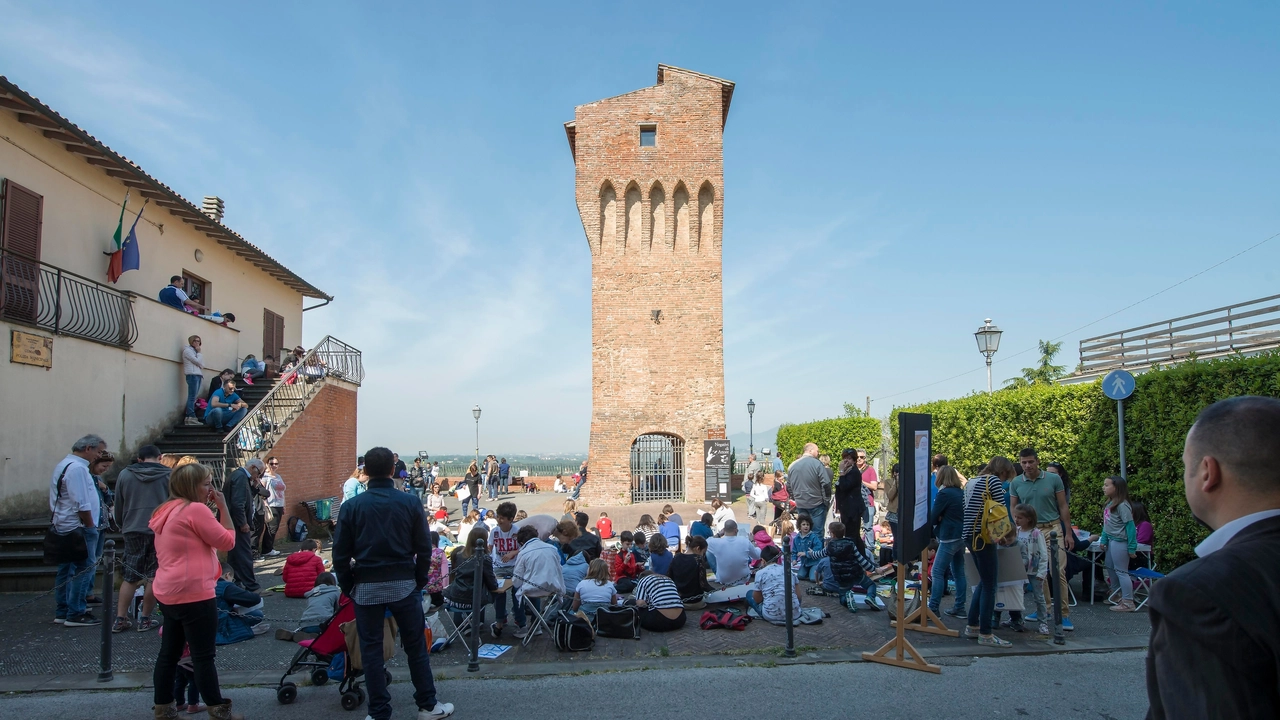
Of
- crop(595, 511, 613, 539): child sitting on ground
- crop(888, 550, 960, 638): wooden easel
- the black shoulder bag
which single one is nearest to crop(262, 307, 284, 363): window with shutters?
crop(595, 511, 613, 539): child sitting on ground

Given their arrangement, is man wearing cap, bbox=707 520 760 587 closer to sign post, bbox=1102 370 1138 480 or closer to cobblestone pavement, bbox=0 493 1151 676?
cobblestone pavement, bbox=0 493 1151 676

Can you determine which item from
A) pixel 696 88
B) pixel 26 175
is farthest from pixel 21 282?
pixel 696 88

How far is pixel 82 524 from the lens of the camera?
787cm

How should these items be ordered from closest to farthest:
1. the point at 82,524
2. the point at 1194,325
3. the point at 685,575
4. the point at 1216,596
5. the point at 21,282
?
the point at 1216,596, the point at 82,524, the point at 685,575, the point at 21,282, the point at 1194,325

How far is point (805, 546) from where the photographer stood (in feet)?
34.0

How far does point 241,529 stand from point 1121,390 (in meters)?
12.0

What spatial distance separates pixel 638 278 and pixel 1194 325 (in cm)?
1665

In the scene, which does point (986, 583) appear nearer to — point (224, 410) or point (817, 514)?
point (817, 514)

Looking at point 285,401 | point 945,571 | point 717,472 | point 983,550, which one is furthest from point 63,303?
point 717,472

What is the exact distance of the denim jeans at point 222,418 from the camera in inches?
571

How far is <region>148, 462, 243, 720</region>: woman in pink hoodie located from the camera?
4.66 meters

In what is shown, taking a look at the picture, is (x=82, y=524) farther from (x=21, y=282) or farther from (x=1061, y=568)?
(x=1061, y=568)

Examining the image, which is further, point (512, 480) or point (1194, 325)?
point (512, 480)

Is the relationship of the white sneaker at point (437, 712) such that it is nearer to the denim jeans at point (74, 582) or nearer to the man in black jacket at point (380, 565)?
the man in black jacket at point (380, 565)
